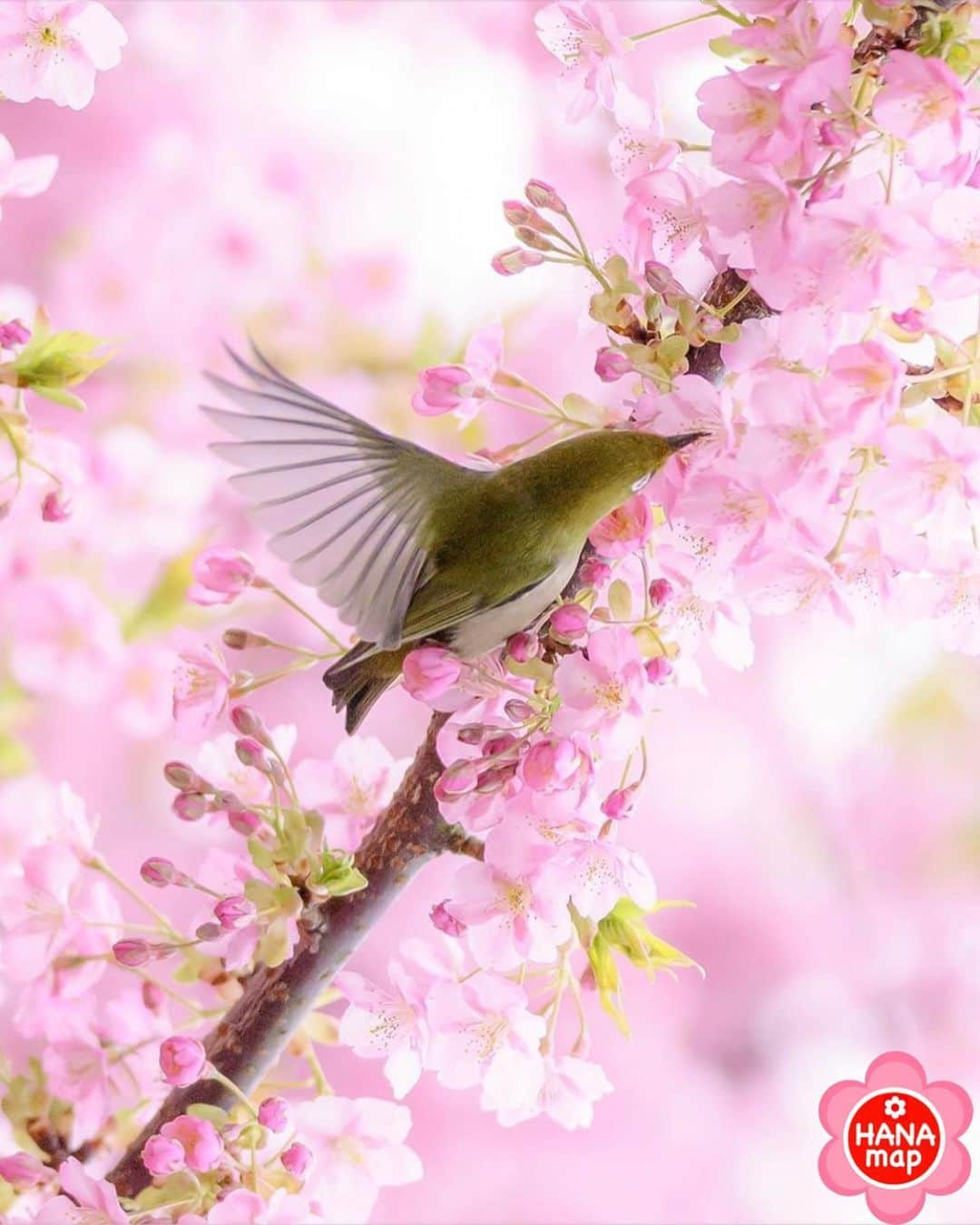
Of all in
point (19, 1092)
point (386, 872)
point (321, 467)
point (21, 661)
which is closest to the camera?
point (321, 467)

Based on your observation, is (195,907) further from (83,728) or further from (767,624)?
(767,624)

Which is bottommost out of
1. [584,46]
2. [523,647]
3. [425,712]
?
[425,712]

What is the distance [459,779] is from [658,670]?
11cm

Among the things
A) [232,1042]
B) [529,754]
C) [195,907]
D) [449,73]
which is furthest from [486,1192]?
[449,73]

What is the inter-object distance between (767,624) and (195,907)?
732mm

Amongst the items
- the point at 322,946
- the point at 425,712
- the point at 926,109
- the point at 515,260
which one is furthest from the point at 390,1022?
the point at 425,712

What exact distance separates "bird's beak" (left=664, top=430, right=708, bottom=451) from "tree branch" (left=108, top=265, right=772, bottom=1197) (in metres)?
0.09

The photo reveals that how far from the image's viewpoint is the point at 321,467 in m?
0.56

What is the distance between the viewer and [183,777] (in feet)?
2.22

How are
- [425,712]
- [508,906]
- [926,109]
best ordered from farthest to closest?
[425,712] → [508,906] → [926,109]

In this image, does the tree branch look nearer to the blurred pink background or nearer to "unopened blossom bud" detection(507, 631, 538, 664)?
"unopened blossom bud" detection(507, 631, 538, 664)

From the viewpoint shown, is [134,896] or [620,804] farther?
[134,896]

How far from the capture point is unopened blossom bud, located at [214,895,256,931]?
2.05 feet

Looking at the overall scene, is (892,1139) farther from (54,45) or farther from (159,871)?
(54,45)
